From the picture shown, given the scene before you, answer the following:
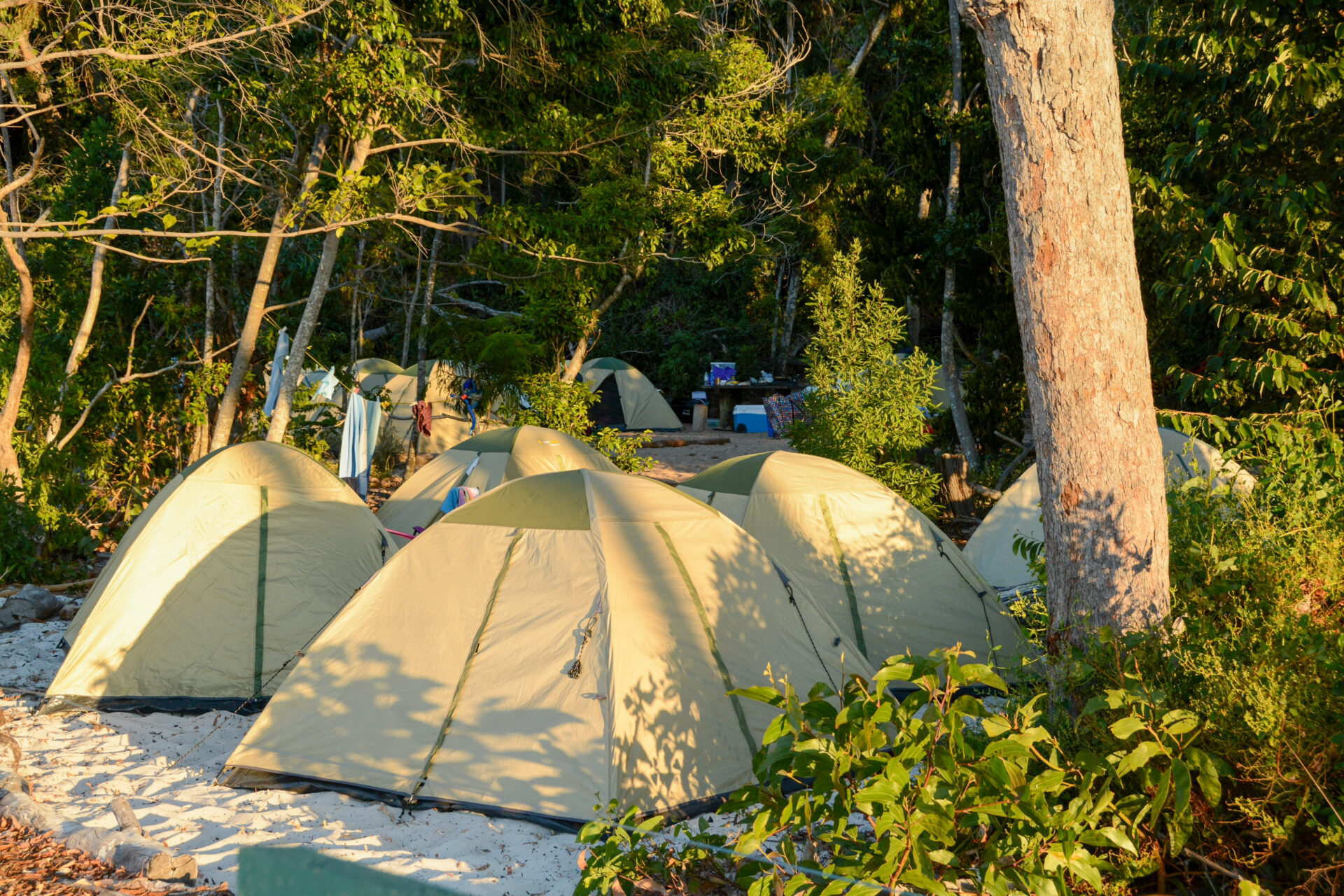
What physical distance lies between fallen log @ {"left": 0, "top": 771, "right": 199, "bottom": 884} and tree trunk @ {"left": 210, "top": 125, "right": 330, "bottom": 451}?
477 centimetres

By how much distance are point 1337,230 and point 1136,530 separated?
166 inches

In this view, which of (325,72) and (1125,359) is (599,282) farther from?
(1125,359)

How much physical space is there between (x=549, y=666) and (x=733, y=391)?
659 inches

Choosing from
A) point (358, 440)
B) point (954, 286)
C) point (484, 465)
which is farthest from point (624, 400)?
point (484, 465)

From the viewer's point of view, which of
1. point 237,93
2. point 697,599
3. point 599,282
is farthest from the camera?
point 599,282

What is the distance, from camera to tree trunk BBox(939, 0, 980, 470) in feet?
33.8

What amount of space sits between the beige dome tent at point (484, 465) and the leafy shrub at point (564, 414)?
6.21 feet

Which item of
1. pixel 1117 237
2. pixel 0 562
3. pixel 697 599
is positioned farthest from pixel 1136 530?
pixel 0 562

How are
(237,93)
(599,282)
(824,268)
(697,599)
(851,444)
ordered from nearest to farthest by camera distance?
(697,599) → (851,444) → (237,93) → (599,282) → (824,268)

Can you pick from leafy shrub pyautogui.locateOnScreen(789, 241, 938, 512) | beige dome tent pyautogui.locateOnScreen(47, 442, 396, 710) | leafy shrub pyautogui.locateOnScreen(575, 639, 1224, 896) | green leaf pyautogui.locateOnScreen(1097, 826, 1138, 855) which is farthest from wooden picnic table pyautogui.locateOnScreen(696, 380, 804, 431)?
green leaf pyautogui.locateOnScreen(1097, 826, 1138, 855)

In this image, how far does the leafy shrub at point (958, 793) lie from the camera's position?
7.83 feet

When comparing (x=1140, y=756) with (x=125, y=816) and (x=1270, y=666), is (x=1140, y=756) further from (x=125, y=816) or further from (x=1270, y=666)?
(x=125, y=816)

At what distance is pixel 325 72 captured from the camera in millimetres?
7805

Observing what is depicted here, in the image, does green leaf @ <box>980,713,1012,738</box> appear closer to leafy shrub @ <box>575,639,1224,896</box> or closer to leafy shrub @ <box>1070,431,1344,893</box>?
leafy shrub @ <box>575,639,1224,896</box>
